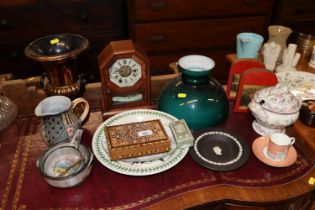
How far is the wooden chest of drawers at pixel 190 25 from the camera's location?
1953 mm

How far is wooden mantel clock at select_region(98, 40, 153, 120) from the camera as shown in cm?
98

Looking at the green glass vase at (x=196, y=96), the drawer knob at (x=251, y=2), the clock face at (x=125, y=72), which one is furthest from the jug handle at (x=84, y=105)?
the drawer knob at (x=251, y=2)

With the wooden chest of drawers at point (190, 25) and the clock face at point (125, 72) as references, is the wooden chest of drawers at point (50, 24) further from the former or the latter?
the clock face at point (125, 72)

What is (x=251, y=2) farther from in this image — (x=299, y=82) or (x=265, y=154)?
(x=265, y=154)

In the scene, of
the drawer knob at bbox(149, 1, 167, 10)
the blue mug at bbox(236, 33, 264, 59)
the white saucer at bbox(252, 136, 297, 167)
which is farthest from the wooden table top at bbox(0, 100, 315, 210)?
the drawer knob at bbox(149, 1, 167, 10)

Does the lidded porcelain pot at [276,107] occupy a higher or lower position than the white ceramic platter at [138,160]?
higher

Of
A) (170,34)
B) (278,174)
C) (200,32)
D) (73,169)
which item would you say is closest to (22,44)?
(170,34)

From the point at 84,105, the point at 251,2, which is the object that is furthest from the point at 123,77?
the point at 251,2

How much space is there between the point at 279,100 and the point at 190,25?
124 cm

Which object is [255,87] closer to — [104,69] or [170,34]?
[104,69]

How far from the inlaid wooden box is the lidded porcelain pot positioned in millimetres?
305

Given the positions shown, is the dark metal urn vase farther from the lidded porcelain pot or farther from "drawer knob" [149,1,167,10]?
"drawer knob" [149,1,167,10]

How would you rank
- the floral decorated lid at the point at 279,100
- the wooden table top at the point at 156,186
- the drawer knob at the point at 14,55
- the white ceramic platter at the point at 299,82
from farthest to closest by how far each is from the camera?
the drawer knob at the point at 14,55
the white ceramic platter at the point at 299,82
the floral decorated lid at the point at 279,100
the wooden table top at the point at 156,186

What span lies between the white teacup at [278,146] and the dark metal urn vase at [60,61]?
672mm
